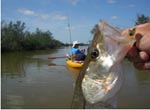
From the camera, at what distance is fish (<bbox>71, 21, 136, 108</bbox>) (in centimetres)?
186

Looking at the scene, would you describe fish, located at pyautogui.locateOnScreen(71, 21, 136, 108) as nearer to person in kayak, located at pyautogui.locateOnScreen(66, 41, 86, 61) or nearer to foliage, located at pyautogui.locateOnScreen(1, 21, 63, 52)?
person in kayak, located at pyautogui.locateOnScreen(66, 41, 86, 61)

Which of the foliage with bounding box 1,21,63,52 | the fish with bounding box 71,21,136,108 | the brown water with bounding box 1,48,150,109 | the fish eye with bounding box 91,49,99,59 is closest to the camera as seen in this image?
the fish with bounding box 71,21,136,108

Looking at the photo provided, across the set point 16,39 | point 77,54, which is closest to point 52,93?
point 77,54

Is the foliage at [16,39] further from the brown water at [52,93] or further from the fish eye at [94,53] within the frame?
the fish eye at [94,53]

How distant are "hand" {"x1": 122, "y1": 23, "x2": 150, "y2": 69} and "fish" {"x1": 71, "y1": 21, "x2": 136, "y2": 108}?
0.04m

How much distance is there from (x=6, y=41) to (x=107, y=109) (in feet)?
211

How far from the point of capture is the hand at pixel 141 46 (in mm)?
1974

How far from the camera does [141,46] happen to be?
2.01 m

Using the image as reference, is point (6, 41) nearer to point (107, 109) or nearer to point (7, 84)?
point (7, 84)

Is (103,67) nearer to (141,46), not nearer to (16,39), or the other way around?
(141,46)

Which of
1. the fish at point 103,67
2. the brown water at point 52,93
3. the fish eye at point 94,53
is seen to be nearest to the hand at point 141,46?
the fish at point 103,67

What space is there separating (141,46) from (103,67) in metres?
0.30

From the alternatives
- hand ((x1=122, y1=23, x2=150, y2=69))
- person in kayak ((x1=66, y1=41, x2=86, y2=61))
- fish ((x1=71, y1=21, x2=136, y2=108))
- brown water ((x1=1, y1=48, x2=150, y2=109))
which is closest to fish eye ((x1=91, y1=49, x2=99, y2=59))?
fish ((x1=71, y1=21, x2=136, y2=108))

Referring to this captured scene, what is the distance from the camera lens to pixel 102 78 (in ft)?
6.41
